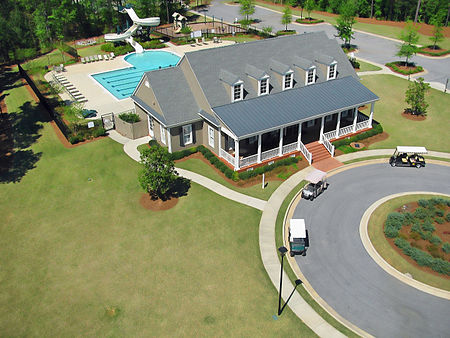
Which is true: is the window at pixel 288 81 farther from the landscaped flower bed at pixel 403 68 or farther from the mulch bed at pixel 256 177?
the landscaped flower bed at pixel 403 68

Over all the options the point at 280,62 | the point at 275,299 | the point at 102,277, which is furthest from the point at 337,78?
the point at 102,277

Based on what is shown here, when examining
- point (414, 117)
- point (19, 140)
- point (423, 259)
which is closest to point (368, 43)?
point (414, 117)

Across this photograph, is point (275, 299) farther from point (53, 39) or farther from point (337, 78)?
point (53, 39)

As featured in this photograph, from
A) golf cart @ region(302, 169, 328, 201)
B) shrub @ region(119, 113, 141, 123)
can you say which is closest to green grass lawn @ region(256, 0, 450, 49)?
golf cart @ region(302, 169, 328, 201)

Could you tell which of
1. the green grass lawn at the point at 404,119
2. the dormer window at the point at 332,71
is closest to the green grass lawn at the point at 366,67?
the green grass lawn at the point at 404,119

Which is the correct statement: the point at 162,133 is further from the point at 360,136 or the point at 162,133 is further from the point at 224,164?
the point at 360,136

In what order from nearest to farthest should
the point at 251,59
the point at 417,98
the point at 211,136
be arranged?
1. the point at 211,136
2. the point at 251,59
3. the point at 417,98
